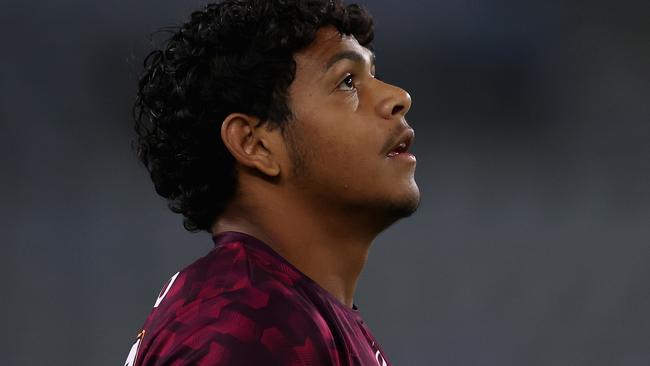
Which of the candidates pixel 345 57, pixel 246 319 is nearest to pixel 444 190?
pixel 345 57

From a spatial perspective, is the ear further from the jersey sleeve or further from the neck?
the jersey sleeve

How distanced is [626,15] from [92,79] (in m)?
1.81

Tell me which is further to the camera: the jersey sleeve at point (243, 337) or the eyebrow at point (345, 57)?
the eyebrow at point (345, 57)

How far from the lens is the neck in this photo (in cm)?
121

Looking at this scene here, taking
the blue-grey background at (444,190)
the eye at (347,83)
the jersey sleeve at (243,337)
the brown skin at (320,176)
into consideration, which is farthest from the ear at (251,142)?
the blue-grey background at (444,190)

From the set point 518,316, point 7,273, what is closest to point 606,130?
point 518,316

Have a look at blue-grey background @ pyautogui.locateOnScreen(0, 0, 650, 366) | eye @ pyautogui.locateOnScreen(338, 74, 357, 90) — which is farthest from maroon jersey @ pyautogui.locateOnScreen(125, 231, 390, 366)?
blue-grey background @ pyautogui.locateOnScreen(0, 0, 650, 366)

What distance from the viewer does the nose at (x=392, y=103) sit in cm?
125

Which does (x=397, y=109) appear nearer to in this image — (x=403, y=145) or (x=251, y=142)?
(x=403, y=145)

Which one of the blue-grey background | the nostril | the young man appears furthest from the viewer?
the blue-grey background

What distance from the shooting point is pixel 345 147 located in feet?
3.98

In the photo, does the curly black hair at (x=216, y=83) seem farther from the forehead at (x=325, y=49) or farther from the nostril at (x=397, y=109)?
the nostril at (x=397, y=109)

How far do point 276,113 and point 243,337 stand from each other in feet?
1.17

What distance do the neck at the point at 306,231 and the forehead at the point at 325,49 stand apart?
0.57 ft
